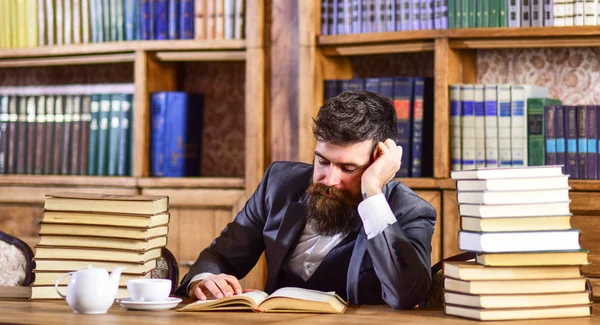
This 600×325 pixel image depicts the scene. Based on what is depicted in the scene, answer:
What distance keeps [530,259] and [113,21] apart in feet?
8.40

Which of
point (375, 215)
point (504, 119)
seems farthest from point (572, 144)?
point (375, 215)

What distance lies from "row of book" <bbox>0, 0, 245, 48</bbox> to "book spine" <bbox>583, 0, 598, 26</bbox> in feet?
4.51

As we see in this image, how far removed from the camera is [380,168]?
2.32 m

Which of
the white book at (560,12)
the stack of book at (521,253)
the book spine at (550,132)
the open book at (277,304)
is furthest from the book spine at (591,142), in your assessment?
the open book at (277,304)

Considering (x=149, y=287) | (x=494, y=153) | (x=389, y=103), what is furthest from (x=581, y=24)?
(x=149, y=287)

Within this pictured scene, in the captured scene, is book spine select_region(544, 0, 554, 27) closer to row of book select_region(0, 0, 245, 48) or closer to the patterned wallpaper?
the patterned wallpaper

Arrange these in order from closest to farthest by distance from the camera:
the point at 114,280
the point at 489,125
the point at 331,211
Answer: the point at 114,280, the point at 331,211, the point at 489,125

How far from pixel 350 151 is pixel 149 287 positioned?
681mm

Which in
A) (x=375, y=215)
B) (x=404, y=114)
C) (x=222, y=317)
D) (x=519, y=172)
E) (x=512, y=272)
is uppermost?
(x=404, y=114)

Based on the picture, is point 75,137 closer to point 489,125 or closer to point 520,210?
point 489,125

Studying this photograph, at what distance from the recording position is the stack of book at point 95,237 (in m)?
2.19

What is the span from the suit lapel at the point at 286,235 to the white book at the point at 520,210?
748 mm

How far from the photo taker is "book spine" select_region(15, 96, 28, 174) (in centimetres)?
408

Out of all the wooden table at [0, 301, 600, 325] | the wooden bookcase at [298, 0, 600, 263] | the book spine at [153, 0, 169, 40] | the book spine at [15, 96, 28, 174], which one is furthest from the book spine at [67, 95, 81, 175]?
the wooden table at [0, 301, 600, 325]
